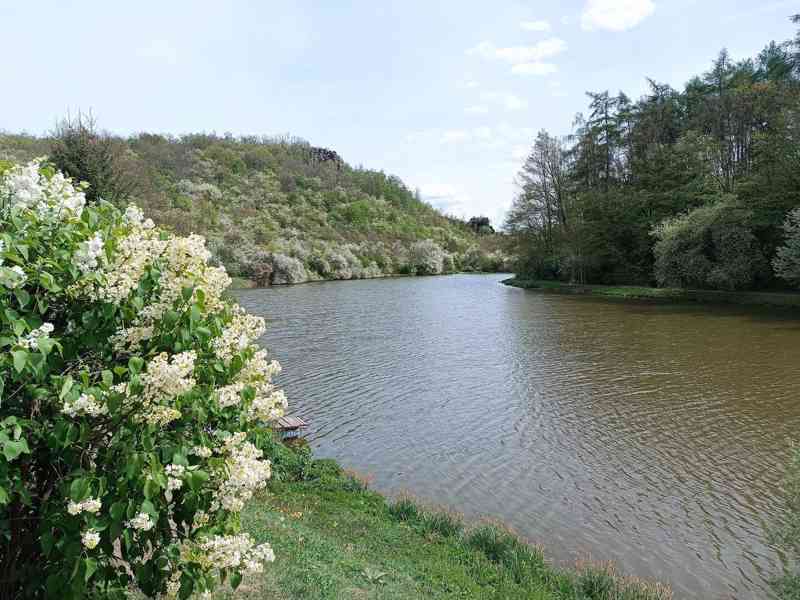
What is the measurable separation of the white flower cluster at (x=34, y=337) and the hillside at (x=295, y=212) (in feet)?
191

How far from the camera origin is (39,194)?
Result: 278 cm

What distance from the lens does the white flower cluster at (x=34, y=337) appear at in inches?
89.2

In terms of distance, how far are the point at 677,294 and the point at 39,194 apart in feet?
131

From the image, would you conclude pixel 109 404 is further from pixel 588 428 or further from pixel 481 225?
pixel 481 225

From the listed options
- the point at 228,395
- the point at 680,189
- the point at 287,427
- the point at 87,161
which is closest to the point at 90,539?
the point at 228,395

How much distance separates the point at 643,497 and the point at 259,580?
699 centimetres

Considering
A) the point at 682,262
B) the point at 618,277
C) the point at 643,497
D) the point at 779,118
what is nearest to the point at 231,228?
the point at 618,277

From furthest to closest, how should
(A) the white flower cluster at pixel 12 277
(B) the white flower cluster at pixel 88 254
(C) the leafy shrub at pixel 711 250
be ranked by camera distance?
(C) the leafy shrub at pixel 711 250, (B) the white flower cluster at pixel 88 254, (A) the white flower cluster at pixel 12 277

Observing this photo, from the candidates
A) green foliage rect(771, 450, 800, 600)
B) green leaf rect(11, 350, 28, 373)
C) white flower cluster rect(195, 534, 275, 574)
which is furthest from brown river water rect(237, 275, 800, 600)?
green leaf rect(11, 350, 28, 373)

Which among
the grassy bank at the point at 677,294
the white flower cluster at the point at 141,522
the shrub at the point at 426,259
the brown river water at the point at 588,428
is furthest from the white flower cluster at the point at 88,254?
the shrub at the point at 426,259

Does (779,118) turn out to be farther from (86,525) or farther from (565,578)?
(86,525)

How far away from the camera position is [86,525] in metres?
2.49

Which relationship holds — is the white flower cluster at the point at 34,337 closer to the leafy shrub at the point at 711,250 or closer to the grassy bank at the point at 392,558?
the grassy bank at the point at 392,558

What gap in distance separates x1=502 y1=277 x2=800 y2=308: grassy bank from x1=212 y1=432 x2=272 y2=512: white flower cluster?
3502 cm
